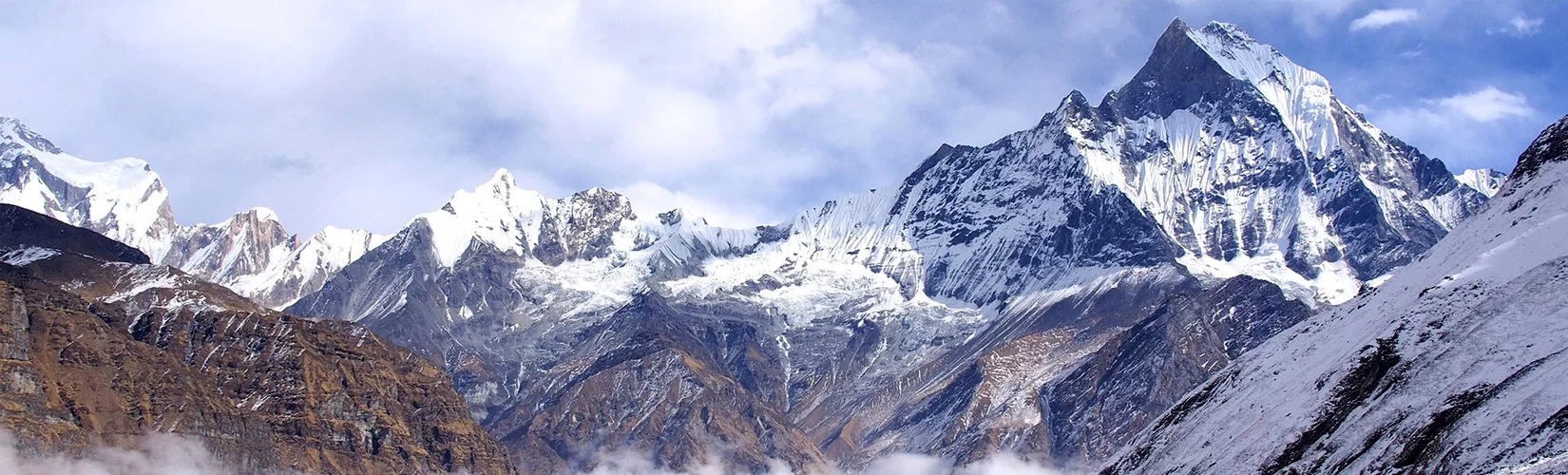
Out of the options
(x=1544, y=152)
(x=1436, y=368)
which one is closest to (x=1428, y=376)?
(x=1436, y=368)

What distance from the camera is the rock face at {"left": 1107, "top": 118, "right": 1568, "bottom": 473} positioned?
354 ft

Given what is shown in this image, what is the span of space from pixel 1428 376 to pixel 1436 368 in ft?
4.28

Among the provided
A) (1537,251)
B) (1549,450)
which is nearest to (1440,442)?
(1549,450)

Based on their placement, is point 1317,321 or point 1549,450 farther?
point 1317,321

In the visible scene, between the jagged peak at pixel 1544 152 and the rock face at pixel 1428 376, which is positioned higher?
the jagged peak at pixel 1544 152

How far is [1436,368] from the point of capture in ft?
414

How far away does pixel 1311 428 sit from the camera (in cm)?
13388

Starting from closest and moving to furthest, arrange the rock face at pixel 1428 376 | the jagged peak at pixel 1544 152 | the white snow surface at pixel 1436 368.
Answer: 1. the rock face at pixel 1428 376
2. the white snow surface at pixel 1436 368
3. the jagged peak at pixel 1544 152

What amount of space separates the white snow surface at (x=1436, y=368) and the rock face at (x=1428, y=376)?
160 mm

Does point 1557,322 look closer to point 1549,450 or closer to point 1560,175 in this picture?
point 1549,450

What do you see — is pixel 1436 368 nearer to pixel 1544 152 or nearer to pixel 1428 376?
pixel 1428 376

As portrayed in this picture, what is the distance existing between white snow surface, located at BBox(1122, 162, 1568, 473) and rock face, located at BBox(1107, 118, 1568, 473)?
0.52 ft

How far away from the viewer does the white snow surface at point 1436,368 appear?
10806cm

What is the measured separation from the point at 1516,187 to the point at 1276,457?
52719 mm
